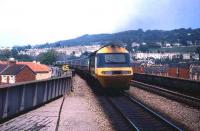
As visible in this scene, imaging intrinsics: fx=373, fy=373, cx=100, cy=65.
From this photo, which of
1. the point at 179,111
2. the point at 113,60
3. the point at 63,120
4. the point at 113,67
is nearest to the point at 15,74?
the point at 113,60

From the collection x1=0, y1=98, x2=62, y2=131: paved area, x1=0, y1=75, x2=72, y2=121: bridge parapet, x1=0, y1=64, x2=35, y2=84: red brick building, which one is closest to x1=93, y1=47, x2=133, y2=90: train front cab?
x1=0, y1=75, x2=72, y2=121: bridge parapet

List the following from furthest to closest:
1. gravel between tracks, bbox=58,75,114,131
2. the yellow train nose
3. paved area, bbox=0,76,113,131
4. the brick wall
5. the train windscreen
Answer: the brick wall, the train windscreen, the yellow train nose, gravel between tracks, bbox=58,75,114,131, paved area, bbox=0,76,113,131

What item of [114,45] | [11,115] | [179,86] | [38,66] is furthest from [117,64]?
[38,66]

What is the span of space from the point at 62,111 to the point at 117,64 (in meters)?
7.52

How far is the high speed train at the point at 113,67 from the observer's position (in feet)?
73.3

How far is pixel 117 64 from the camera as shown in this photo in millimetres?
22797

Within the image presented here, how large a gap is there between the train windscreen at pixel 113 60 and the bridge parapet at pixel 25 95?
10.2ft

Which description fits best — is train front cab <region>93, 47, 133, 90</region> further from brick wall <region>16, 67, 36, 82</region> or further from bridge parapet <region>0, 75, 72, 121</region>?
brick wall <region>16, 67, 36, 82</region>

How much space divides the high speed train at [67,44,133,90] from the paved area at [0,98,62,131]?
20.7ft

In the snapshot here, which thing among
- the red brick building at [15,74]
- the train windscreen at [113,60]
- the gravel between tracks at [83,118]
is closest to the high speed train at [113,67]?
the train windscreen at [113,60]

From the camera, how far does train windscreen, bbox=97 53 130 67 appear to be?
74.9 feet

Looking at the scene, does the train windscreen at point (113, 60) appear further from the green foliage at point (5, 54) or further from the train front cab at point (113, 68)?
the green foliage at point (5, 54)

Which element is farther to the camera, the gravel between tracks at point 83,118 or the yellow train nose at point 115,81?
the yellow train nose at point 115,81

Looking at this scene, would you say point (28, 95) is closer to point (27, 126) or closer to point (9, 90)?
point (9, 90)
